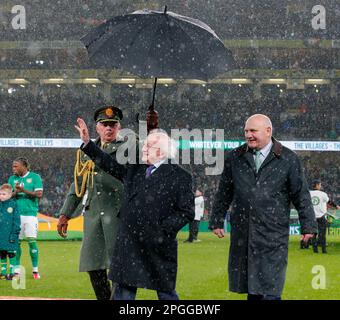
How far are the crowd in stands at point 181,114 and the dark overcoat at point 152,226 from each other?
28427 millimetres

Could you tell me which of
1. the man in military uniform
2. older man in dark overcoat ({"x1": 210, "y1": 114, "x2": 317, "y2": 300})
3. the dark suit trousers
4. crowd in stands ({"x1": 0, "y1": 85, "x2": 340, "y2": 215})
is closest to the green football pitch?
the dark suit trousers

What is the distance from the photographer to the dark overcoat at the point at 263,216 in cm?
540

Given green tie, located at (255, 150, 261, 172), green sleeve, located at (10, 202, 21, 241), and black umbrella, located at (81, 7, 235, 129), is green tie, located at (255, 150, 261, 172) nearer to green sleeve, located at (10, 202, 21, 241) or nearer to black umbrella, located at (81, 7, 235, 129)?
black umbrella, located at (81, 7, 235, 129)

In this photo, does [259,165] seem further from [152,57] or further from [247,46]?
[247,46]

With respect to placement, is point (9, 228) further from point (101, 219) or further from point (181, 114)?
point (181, 114)

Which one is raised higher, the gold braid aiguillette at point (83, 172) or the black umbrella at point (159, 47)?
the black umbrella at point (159, 47)

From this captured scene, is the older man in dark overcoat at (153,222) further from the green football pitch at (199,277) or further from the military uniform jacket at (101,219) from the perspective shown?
the green football pitch at (199,277)

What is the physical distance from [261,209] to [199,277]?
624 cm

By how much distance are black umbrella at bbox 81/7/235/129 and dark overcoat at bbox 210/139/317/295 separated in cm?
75

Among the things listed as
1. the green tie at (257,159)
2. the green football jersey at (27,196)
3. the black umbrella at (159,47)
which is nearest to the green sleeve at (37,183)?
the green football jersey at (27,196)

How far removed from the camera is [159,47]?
579cm

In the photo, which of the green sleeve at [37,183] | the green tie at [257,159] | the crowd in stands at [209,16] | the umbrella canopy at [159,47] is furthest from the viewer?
the crowd in stands at [209,16]

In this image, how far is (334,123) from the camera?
114 feet
